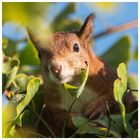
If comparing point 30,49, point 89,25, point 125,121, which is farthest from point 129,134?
point 89,25

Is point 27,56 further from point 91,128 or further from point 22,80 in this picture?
point 91,128

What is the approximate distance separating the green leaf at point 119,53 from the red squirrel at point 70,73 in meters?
0.06

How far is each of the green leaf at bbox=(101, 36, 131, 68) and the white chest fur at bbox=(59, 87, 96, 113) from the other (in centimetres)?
26

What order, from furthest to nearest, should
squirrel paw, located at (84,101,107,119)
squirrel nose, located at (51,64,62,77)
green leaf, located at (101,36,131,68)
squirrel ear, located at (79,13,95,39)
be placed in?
squirrel ear, located at (79,13,95,39) < green leaf, located at (101,36,131,68) < squirrel nose, located at (51,64,62,77) < squirrel paw, located at (84,101,107,119)

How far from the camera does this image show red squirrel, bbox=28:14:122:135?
2184mm

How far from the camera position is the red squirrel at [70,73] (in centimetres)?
218

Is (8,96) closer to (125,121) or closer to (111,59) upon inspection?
(125,121)

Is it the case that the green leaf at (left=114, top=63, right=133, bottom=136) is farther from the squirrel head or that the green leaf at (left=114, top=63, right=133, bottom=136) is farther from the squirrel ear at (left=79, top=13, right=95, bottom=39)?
the squirrel ear at (left=79, top=13, right=95, bottom=39)

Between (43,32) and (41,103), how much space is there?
923mm

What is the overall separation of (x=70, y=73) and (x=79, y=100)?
0.56 feet

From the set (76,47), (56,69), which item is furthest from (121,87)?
(76,47)

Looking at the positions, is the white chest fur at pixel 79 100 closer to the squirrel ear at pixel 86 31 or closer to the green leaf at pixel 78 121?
the squirrel ear at pixel 86 31

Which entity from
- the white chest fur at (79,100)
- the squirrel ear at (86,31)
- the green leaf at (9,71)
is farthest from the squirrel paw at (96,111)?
the squirrel ear at (86,31)

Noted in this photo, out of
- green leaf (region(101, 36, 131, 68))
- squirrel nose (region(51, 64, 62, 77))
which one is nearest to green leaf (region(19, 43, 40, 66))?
squirrel nose (region(51, 64, 62, 77))
